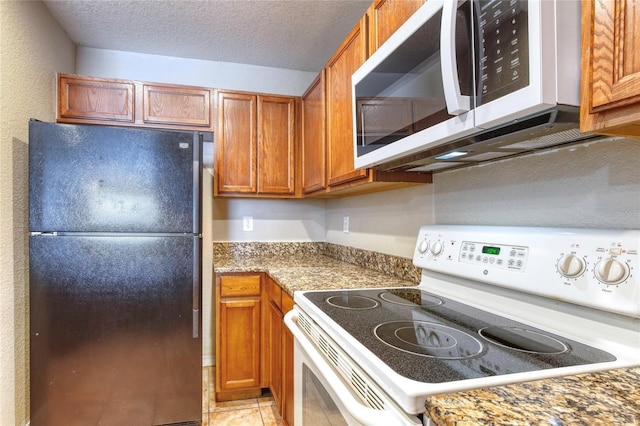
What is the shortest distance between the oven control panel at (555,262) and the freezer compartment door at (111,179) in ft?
4.53

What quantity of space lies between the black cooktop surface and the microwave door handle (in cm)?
57

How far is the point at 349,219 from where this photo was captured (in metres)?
2.52

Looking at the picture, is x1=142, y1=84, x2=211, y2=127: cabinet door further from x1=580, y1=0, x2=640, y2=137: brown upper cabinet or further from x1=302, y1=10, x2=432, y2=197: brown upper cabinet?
→ x1=580, y1=0, x2=640, y2=137: brown upper cabinet

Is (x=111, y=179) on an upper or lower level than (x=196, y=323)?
upper

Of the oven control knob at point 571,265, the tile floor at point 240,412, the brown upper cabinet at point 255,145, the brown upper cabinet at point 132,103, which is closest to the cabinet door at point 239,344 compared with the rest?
the tile floor at point 240,412

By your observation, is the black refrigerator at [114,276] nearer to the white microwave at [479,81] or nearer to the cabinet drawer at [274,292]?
the cabinet drawer at [274,292]

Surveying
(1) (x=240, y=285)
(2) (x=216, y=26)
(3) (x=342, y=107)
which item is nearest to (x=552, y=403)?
(3) (x=342, y=107)

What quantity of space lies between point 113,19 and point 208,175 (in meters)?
1.17

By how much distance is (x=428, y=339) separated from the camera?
2.93ft

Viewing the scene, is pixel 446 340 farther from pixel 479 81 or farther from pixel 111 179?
pixel 111 179

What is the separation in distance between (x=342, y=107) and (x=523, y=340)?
1336 millimetres

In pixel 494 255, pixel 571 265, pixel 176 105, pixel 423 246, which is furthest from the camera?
pixel 176 105

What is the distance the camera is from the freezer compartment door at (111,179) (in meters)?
1.75

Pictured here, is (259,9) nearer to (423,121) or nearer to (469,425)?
(423,121)
